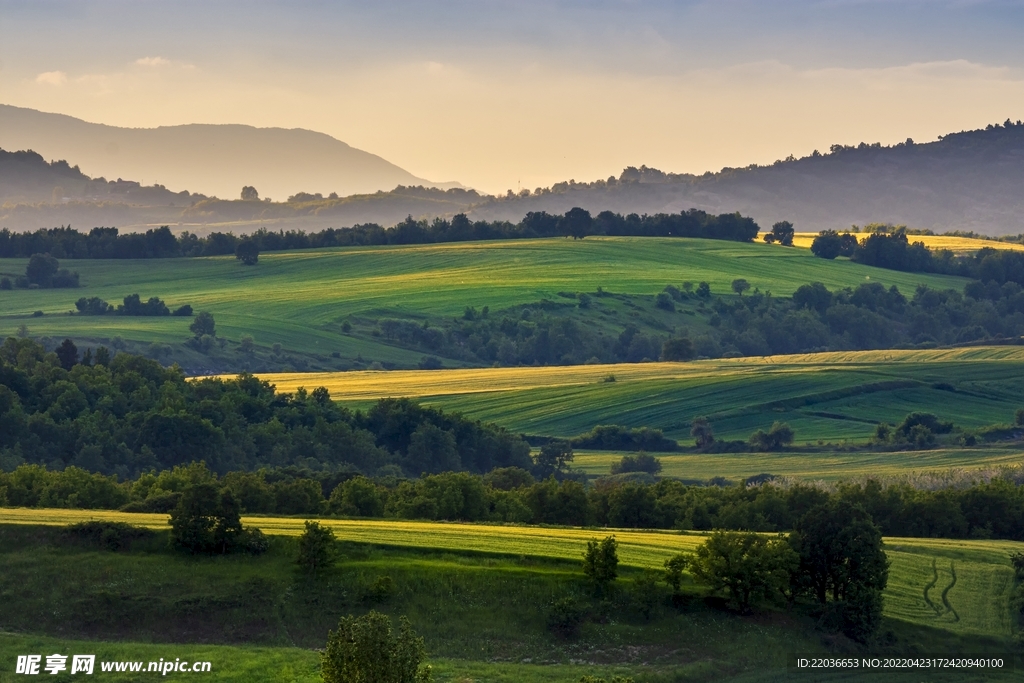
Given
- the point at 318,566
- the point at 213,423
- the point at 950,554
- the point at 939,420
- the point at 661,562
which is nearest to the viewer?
the point at 318,566

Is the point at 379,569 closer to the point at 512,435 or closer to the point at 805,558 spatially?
the point at 805,558

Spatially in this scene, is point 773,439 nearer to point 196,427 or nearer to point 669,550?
point 196,427

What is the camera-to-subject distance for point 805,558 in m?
53.8

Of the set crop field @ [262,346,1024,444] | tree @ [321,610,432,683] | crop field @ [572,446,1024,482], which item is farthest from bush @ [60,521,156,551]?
crop field @ [262,346,1024,444]

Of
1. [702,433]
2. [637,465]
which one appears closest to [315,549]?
[637,465]

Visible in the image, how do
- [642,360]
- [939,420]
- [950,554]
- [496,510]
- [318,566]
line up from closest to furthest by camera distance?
[318,566] → [950,554] → [496,510] → [939,420] → [642,360]

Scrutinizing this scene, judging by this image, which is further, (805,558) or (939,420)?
(939,420)

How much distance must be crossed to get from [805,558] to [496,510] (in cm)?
1885

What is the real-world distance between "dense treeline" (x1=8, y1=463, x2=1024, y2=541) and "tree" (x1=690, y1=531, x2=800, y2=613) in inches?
439

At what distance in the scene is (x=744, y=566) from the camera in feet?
169

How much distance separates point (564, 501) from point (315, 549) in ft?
65.2

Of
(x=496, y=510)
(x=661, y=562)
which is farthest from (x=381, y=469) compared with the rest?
(x=661, y=562)

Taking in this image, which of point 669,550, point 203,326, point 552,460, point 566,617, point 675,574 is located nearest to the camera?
point 566,617

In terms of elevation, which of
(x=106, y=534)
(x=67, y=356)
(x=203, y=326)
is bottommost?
(x=203, y=326)
